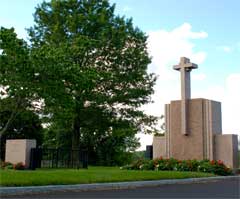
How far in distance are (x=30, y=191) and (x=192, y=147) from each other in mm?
16255

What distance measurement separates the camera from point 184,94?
1083 inches

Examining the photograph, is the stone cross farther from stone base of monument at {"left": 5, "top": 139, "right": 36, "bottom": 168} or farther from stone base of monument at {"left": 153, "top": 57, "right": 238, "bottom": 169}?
stone base of monument at {"left": 5, "top": 139, "right": 36, "bottom": 168}

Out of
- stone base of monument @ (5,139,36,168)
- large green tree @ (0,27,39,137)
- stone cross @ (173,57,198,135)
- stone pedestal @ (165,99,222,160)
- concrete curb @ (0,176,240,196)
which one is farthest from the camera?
stone cross @ (173,57,198,135)

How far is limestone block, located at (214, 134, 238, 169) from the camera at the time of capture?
84.9 ft

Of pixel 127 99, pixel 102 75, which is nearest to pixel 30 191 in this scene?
pixel 102 75

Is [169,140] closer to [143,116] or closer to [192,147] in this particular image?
[192,147]

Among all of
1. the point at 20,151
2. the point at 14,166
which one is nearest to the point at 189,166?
the point at 14,166

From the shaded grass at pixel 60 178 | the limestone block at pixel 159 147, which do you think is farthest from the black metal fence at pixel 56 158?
the shaded grass at pixel 60 178

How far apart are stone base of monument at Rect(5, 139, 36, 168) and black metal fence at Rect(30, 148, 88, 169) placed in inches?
12.8

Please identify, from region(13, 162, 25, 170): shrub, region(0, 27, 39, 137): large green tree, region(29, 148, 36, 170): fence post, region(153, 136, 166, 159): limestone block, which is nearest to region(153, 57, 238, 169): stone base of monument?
region(153, 136, 166, 159): limestone block

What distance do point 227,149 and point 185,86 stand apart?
4460 millimetres

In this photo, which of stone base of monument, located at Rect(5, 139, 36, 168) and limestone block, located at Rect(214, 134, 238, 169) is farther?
stone base of monument, located at Rect(5, 139, 36, 168)

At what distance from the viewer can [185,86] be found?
→ 1085 inches

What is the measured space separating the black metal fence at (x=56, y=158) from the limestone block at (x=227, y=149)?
808cm
